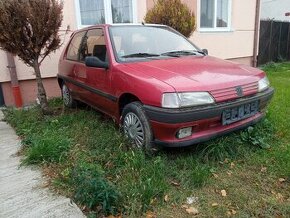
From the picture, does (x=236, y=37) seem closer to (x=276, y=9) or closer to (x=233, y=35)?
(x=233, y=35)

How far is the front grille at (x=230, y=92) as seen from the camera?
3.26 meters

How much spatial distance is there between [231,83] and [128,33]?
1.73 metres

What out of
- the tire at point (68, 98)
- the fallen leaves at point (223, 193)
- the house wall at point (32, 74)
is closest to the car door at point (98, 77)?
the tire at point (68, 98)

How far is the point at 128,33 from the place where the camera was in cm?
436

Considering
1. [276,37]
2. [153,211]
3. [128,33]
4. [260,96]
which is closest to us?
[153,211]

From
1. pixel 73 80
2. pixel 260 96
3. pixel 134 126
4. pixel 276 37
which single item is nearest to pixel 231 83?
pixel 260 96

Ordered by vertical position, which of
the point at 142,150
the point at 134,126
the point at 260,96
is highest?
the point at 260,96

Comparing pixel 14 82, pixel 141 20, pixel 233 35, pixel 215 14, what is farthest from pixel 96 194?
pixel 233 35

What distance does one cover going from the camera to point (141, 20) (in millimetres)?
8031

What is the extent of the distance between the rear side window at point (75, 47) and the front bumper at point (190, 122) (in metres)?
2.41

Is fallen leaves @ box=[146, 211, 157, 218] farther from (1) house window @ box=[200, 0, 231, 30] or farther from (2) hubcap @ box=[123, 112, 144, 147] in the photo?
(1) house window @ box=[200, 0, 231, 30]

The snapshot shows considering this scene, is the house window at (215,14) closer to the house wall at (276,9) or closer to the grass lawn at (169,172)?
the grass lawn at (169,172)

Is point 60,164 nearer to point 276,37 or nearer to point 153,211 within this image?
point 153,211

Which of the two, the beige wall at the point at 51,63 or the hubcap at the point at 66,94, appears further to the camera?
the beige wall at the point at 51,63
